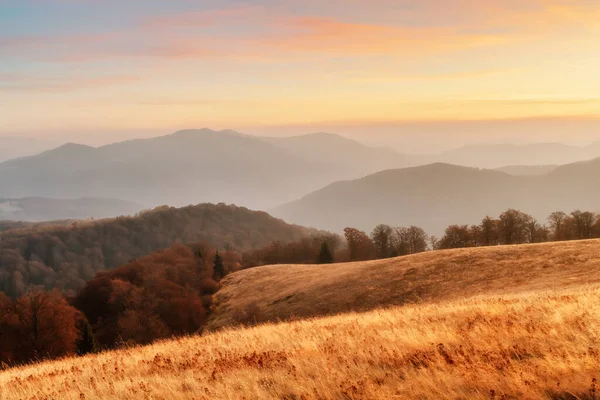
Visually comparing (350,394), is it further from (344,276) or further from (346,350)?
(344,276)

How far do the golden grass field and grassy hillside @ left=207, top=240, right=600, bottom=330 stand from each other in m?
11.7

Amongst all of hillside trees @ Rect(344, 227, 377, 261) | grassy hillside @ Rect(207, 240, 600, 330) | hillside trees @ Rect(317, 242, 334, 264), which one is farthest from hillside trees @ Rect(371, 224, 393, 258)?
grassy hillside @ Rect(207, 240, 600, 330)

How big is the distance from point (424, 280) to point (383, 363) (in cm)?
2573

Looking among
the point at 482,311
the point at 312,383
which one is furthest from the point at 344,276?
the point at 312,383

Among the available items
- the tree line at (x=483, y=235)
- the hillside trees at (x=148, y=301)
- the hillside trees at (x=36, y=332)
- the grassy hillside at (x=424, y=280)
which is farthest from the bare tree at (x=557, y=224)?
the hillside trees at (x=36, y=332)

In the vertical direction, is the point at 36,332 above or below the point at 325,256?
below

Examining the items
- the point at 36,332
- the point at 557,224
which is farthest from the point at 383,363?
the point at 557,224

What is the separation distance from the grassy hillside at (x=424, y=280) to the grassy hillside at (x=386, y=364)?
1259cm

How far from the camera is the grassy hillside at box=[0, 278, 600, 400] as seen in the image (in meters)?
8.86

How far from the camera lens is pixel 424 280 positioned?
117ft

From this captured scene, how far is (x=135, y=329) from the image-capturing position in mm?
68125

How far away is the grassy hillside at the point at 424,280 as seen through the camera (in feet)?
97.6

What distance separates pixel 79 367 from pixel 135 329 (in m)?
55.8

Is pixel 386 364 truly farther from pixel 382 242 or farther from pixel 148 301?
pixel 382 242
